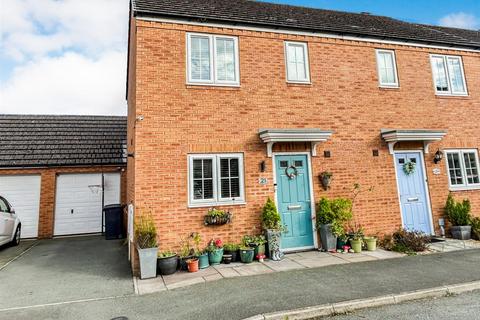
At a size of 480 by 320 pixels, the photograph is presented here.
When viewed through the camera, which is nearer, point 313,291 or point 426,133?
point 313,291

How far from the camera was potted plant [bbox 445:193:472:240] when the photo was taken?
331 inches

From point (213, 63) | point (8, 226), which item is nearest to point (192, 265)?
point (213, 63)

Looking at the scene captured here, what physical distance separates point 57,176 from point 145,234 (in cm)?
836

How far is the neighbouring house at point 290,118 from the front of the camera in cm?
706

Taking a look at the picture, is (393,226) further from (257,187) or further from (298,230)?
(257,187)

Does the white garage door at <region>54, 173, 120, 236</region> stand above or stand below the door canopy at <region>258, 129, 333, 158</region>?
below

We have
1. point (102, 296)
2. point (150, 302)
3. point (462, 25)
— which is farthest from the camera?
point (462, 25)

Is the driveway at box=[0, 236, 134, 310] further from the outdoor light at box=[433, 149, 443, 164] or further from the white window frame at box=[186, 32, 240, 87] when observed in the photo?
the outdoor light at box=[433, 149, 443, 164]

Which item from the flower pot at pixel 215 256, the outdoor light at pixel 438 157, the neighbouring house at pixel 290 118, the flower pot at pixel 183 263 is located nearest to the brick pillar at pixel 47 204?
the neighbouring house at pixel 290 118

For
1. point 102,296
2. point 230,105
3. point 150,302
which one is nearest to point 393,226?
point 230,105

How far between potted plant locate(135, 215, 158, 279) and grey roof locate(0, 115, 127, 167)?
7.41m

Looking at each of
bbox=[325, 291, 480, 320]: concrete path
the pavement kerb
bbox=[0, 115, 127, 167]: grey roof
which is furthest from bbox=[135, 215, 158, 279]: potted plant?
bbox=[0, 115, 127, 167]: grey roof

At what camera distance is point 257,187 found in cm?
750

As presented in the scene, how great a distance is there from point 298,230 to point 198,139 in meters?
3.58
